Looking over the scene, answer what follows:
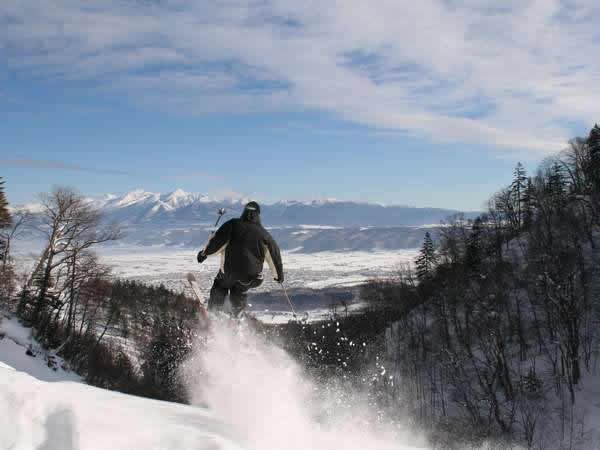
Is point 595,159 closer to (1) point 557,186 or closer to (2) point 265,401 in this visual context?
(1) point 557,186

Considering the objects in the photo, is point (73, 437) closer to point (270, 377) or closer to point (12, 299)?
point (270, 377)

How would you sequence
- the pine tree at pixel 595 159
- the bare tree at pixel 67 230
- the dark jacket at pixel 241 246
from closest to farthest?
the dark jacket at pixel 241 246 → the bare tree at pixel 67 230 → the pine tree at pixel 595 159

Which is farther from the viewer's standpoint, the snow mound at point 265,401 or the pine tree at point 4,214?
the pine tree at point 4,214

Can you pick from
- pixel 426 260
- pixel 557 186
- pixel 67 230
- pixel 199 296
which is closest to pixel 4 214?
pixel 67 230

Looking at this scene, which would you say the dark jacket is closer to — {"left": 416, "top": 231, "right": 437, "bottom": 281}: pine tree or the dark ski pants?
the dark ski pants

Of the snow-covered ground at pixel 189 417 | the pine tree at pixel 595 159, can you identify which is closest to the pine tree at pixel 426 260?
the pine tree at pixel 595 159

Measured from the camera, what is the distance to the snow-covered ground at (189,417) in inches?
159

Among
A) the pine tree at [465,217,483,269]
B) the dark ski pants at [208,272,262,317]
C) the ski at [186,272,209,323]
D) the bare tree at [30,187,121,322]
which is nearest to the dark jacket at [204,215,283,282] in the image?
the dark ski pants at [208,272,262,317]

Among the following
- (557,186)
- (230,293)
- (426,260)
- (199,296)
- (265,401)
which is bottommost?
(426,260)

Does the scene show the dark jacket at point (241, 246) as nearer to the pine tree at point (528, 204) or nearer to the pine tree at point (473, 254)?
the pine tree at point (473, 254)

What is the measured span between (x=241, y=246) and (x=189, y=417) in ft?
11.0

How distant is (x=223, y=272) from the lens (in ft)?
26.5

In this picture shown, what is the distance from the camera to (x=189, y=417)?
5.14 m

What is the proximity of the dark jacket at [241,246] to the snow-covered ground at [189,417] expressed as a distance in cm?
186
